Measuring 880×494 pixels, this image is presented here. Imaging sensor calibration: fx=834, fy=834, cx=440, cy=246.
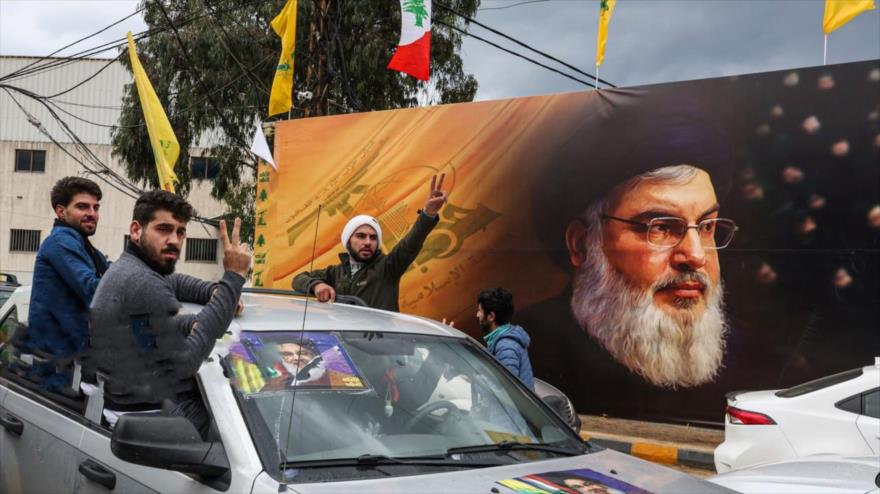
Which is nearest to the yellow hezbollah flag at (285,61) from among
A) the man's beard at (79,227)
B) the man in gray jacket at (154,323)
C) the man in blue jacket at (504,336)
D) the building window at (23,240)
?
the man in blue jacket at (504,336)

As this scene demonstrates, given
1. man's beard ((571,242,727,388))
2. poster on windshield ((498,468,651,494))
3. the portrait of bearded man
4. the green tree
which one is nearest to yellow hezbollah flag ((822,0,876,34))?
the portrait of bearded man

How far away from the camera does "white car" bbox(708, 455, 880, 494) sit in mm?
3783

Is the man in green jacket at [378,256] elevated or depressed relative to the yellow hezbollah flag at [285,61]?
depressed

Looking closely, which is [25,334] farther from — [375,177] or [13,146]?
[13,146]

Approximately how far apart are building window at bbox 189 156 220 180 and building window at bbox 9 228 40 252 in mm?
11781

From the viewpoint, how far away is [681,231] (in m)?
9.42

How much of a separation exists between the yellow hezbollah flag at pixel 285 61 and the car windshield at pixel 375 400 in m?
9.38

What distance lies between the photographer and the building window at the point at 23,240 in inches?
1275

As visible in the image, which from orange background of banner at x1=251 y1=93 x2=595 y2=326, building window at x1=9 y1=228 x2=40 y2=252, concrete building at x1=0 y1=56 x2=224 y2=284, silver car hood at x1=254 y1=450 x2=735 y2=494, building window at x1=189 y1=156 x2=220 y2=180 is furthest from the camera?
building window at x1=9 y1=228 x2=40 y2=252

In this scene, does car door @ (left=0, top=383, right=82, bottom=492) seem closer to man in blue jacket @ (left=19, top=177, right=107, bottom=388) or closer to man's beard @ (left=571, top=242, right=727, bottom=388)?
man in blue jacket @ (left=19, top=177, right=107, bottom=388)

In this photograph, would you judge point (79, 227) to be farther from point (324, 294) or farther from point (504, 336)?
point (504, 336)

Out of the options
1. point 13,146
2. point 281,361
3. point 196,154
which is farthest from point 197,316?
point 13,146

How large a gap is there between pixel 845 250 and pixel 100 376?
770 cm

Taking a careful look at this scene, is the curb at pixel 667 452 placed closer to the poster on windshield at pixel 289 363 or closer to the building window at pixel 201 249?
the poster on windshield at pixel 289 363
